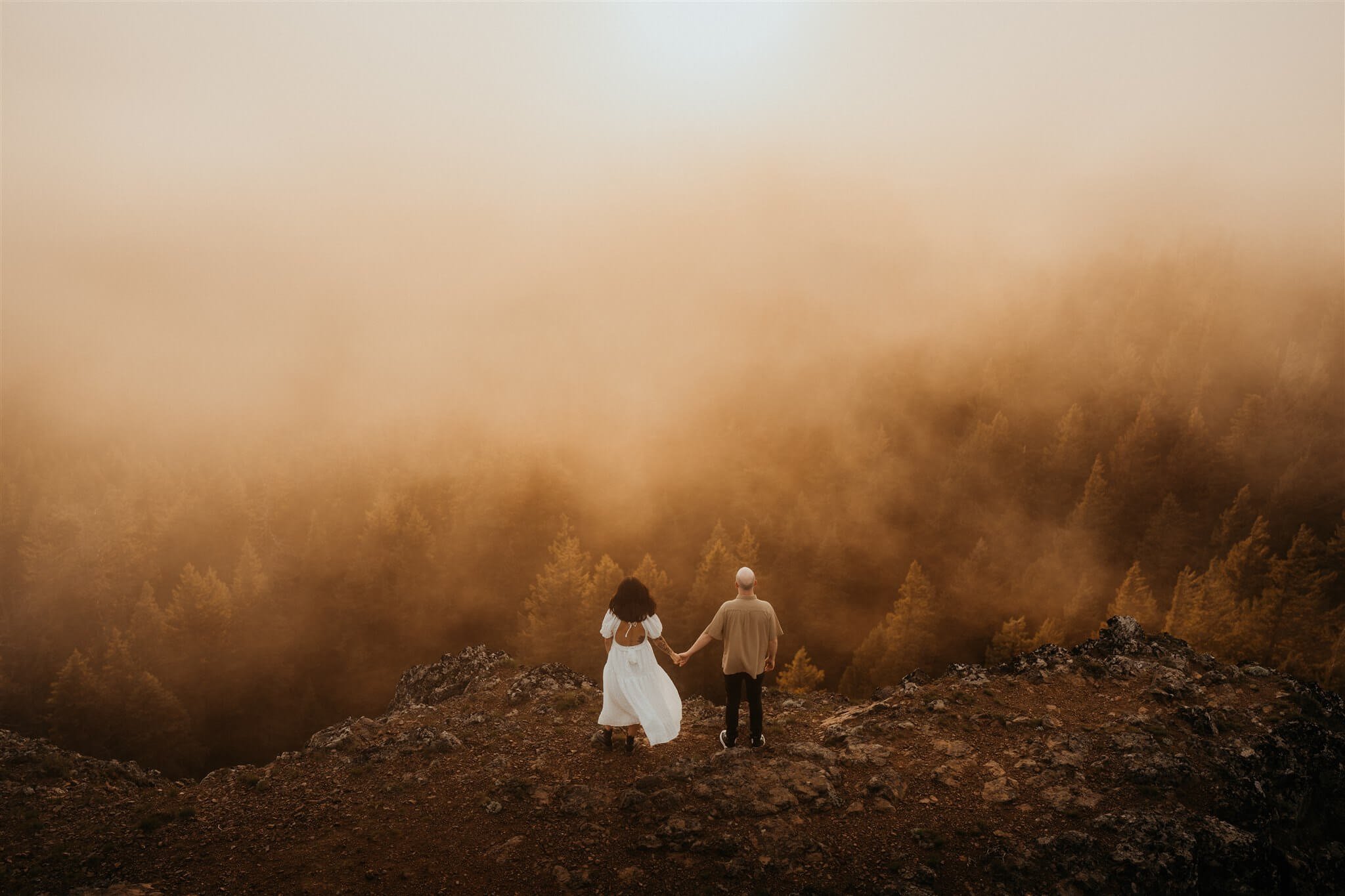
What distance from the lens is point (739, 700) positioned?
11547mm

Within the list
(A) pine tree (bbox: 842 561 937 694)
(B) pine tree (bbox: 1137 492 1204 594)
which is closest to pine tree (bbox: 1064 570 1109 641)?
(A) pine tree (bbox: 842 561 937 694)

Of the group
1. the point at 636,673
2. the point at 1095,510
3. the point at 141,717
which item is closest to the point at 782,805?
the point at 636,673

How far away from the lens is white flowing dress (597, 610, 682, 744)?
38.9ft

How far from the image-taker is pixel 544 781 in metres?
12.0

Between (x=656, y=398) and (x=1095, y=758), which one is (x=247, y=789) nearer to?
(x=1095, y=758)

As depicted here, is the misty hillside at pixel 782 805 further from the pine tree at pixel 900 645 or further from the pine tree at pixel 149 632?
the pine tree at pixel 149 632

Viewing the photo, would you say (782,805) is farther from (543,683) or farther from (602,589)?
(602,589)

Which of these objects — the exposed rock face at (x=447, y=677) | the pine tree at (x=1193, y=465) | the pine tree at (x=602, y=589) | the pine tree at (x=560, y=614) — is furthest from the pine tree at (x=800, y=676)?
the pine tree at (x=1193, y=465)

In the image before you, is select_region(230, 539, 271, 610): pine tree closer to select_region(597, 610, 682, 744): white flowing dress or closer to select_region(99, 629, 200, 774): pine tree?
select_region(99, 629, 200, 774): pine tree

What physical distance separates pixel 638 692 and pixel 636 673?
388 mm

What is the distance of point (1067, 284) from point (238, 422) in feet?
803

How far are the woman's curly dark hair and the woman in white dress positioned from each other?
0.04 feet

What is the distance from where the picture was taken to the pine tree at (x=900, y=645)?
175 ft

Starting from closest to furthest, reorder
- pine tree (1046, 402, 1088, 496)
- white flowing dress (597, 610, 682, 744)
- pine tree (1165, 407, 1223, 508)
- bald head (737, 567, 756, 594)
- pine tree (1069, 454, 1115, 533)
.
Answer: bald head (737, 567, 756, 594), white flowing dress (597, 610, 682, 744), pine tree (1069, 454, 1115, 533), pine tree (1165, 407, 1223, 508), pine tree (1046, 402, 1088, 496)
